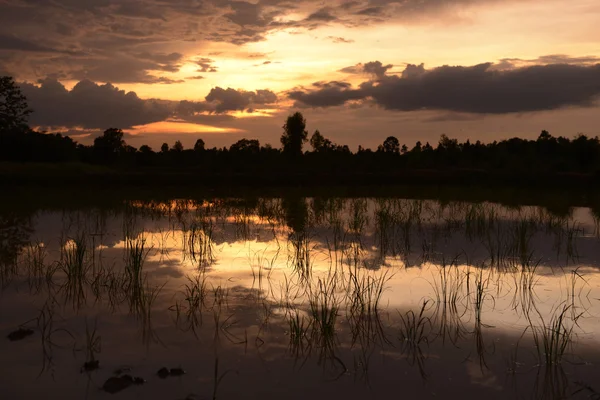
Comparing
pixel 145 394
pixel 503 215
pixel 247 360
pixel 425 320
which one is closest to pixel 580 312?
pixel 425 320

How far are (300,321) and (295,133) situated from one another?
91.6 meters

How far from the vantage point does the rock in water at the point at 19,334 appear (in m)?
6.01

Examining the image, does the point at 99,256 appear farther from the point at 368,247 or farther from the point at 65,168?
the point at 65,168

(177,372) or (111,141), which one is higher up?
(111,141)

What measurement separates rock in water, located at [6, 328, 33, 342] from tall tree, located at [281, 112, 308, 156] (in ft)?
297

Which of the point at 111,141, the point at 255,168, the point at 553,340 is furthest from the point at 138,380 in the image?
the point at 111,141

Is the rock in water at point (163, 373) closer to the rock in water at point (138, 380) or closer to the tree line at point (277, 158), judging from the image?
the rock in water at point (138, 380)

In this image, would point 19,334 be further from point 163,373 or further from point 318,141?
point 318,141

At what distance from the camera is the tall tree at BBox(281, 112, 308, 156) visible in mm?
96625

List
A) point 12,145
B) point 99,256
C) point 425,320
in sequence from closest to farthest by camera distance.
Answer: point 425,320
point 99,256
point 12,145

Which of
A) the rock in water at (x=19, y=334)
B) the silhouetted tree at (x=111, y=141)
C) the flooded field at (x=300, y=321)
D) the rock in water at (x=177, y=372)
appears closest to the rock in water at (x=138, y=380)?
the flooded field at (x=300, y=321)

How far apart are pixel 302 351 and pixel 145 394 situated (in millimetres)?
1875

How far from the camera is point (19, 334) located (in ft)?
20.0

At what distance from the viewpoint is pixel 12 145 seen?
49.8 metres
